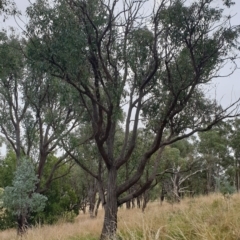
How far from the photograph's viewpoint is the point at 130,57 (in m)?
11.3

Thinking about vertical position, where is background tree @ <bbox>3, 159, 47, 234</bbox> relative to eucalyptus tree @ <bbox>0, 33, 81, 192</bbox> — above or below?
below

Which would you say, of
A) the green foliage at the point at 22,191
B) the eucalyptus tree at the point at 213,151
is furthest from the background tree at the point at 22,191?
the eucalyptus tree at the point at 213,151

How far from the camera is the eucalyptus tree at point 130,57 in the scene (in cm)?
1025

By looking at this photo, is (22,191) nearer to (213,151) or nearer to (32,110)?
(32,110)

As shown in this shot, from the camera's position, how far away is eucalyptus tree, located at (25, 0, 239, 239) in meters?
10.2

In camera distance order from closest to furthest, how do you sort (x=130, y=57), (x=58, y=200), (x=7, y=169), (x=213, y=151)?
(x=130, y=57)
(x=7, y=169)
(x=58, y=200)
(x=213, y=151)

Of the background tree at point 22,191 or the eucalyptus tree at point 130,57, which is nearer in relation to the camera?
the eucalyptus tree at point 130,57

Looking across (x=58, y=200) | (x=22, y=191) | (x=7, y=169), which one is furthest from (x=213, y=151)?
(x=22, y=191)

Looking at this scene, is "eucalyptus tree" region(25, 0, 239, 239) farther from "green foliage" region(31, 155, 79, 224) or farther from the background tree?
"green foliage" region(31, 155, 79, 224)

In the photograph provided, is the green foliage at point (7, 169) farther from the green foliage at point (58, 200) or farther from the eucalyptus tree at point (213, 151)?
the eucalyptus tree at point (213, 151)

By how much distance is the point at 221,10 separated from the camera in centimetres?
1043

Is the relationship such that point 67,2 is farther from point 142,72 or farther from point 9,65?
point 9,65

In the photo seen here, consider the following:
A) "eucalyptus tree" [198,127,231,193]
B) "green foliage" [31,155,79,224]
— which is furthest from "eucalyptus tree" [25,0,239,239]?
"eucalyptus tree" [198,127,231,193]

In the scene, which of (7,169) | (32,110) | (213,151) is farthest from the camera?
(213,151)
